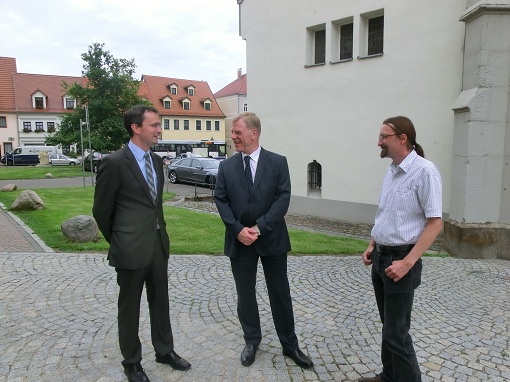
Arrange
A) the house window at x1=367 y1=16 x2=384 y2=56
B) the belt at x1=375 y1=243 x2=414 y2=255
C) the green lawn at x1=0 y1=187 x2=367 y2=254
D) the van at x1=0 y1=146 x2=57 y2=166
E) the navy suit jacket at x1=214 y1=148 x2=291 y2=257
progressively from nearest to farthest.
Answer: the belt at x1=375 y1=243 x2=414 y2=255
the navy suit jacket at x1=214 y1=148 x2=291 y2=257
the green lawn at x1=0 y1=187 x2=367 y2=254
the house window at x1=367 y1=16 x2=384 y2=56
the van at x1=0 y1=146 x2=57 y2=166

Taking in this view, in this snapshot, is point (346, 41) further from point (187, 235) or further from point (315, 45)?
point (187, 235)

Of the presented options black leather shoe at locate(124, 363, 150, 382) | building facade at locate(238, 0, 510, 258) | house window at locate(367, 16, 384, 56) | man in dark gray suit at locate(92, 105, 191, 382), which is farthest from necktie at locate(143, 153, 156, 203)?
house window at locate(367, 16, 384, 56)

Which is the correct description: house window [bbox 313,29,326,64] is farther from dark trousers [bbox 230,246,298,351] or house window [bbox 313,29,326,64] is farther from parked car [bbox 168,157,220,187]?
parked car [bbox 168,157,220,187]

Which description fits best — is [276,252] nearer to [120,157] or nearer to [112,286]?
[120,157]

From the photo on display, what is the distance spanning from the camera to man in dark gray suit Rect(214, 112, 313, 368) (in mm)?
3406

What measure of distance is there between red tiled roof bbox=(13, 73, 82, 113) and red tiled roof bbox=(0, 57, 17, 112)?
2.10 ft

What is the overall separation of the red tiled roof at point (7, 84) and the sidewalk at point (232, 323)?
174 feet

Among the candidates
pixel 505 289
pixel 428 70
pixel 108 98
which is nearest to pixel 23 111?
pixel 108 98

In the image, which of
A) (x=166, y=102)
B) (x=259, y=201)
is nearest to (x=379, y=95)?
(x=259, y=201)

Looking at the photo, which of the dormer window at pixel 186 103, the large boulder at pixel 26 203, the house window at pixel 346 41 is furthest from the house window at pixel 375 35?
the dormer window at pixel 186 103

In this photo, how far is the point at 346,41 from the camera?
35.6ft

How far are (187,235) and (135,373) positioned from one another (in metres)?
5.63

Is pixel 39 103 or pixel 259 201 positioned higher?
pixel 39 103

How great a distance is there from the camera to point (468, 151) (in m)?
7.12
